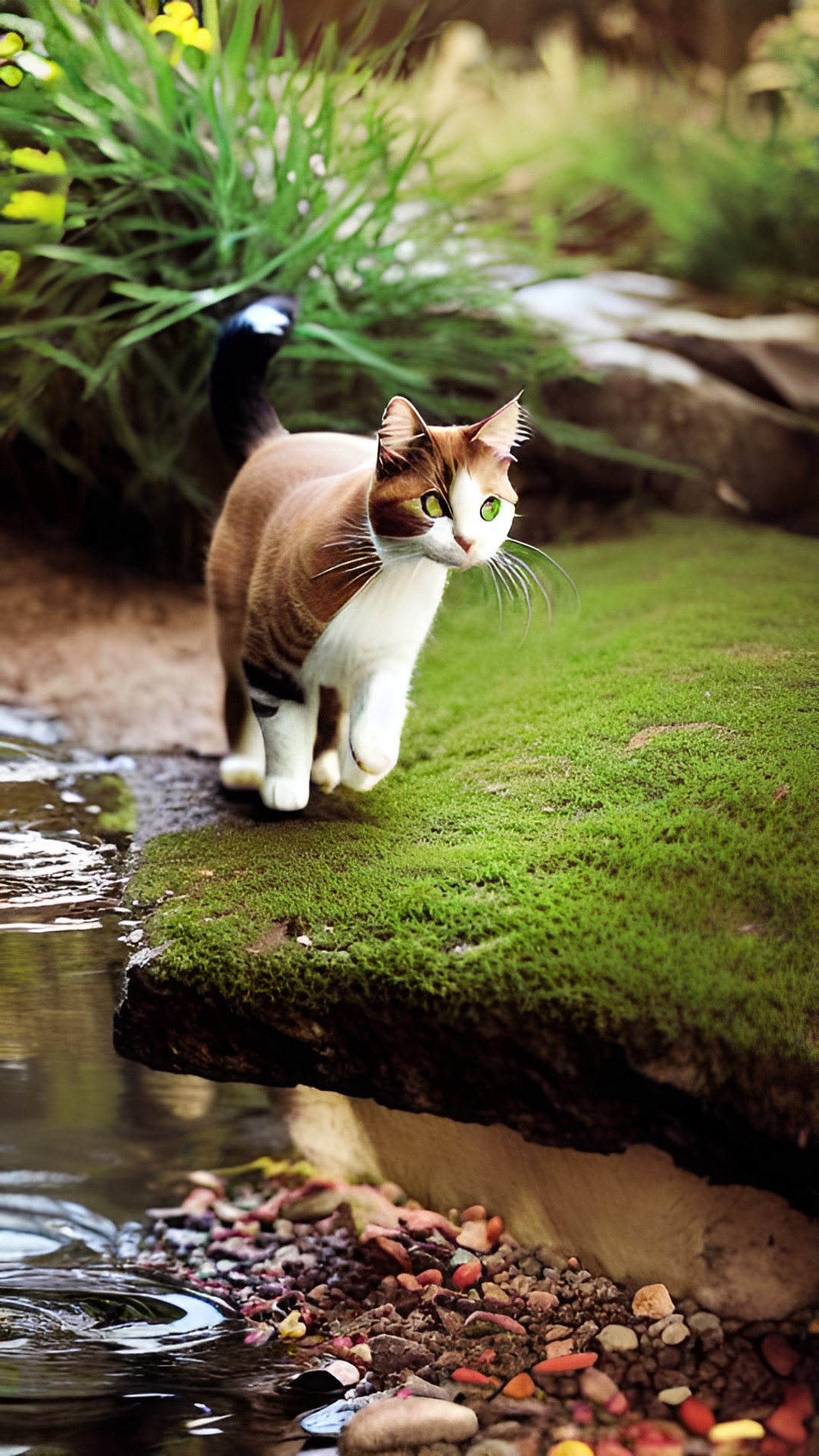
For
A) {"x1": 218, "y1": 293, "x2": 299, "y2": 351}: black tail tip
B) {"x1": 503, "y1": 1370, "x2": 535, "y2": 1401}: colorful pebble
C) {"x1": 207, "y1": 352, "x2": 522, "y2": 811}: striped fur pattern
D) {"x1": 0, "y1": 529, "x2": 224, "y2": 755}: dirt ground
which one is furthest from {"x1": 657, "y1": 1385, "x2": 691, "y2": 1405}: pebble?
{"x1": 218, "y1": 293, "x2": 299, "y2": 351}: black tail tip

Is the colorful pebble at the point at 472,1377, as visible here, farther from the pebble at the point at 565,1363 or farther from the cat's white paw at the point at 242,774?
the cat's white paw at the point at 242,774

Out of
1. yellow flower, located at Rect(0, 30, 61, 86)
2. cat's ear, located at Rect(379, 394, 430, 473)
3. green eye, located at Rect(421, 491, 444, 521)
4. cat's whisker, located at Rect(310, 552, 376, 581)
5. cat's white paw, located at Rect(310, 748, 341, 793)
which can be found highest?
yellow flower, located at Rect(0, 30, 61, 86)

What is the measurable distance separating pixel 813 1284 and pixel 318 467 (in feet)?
3.14

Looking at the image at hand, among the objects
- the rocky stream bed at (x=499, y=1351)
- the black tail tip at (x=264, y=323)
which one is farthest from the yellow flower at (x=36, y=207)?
the rocky stream bed at (x=499, y=1351)

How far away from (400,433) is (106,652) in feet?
3.53

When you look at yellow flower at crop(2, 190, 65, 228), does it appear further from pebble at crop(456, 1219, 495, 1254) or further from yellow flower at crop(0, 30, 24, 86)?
pebble at crop(456, 1219, 495, 1254)

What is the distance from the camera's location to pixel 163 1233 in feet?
4.87

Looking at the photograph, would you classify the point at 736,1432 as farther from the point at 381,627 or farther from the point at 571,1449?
the point at 381,627

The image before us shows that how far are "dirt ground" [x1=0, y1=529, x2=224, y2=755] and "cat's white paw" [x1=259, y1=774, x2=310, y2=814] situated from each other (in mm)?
450

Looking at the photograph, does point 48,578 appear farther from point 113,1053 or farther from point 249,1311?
point 249,1311

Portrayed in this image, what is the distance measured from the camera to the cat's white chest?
3.69ft

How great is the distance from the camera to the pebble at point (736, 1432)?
2.77 feet

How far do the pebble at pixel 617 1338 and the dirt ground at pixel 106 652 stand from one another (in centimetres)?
101

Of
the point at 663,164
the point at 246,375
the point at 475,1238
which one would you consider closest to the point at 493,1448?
the point at 475,1238
